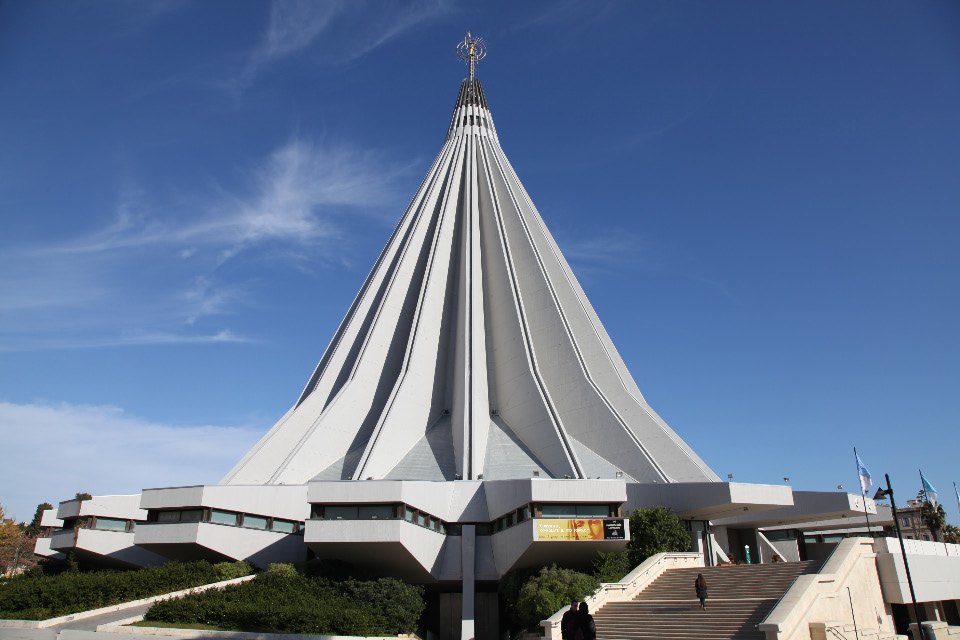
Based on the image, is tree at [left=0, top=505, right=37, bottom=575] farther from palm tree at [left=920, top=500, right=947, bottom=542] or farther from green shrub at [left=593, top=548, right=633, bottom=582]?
palm tree at [left=920, top=500, right=947, bottom=542]

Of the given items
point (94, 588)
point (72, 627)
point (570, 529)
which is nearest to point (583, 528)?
point (570, 529)

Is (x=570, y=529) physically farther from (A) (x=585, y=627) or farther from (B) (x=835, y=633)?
(A) (x=585, y=627)

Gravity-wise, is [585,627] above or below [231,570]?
below

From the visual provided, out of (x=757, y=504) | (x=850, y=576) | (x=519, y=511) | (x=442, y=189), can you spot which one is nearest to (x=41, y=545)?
(x=519, y=511)

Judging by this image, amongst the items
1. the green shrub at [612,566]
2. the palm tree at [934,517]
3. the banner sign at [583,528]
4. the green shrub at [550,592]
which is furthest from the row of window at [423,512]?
the palm tree at [934,517]

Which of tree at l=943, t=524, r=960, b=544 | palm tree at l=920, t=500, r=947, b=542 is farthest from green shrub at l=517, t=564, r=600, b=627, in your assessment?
tree at l=943, t=524, r=960, b=544

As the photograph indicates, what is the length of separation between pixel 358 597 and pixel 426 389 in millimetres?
12495

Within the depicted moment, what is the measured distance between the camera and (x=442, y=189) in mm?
39250

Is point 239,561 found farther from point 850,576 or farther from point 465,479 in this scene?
point 850,576

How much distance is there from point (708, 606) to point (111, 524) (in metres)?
21.8

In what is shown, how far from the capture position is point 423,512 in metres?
20.5

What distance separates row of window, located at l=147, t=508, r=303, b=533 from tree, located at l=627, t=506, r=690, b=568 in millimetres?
11222

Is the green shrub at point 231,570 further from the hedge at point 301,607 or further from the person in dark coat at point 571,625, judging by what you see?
the person in dark coat at point 571,625

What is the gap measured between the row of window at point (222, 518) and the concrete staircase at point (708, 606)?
1185 cm
